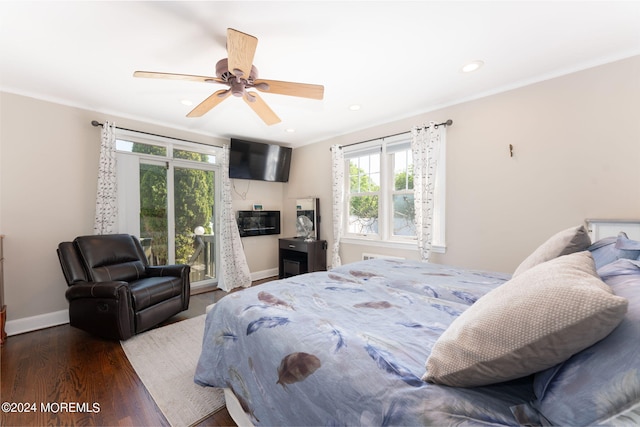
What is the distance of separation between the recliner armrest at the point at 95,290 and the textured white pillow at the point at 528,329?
2.68 metres

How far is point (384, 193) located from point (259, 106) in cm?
209

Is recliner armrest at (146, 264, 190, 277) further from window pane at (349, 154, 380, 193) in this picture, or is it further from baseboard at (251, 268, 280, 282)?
window pane at (349, 154, 380, 193)

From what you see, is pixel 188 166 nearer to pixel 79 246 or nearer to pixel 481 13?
pixel 79 246

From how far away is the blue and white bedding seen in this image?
0.59 m

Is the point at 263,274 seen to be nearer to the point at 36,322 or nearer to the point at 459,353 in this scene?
the point at 36,322

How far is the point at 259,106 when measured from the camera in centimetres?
228

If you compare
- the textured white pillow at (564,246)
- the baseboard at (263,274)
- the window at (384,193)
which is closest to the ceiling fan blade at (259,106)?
the window at (384,193)

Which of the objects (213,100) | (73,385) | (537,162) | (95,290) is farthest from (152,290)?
(537,162)

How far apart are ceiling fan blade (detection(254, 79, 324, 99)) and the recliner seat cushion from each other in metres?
2.23

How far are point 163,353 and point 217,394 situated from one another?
33.0 inches

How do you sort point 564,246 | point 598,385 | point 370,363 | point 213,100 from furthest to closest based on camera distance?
point 213,100 < point 564,246 < point 370,363 < point 598,385

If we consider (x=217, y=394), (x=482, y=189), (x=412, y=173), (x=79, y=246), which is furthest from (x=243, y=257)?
(x=482, y=189)

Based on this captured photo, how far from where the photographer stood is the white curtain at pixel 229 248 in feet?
13.3

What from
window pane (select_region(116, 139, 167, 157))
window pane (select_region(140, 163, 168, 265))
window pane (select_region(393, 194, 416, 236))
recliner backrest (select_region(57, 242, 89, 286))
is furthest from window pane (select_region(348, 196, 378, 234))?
recliner backrest (select_region(57, 242, 89, 286))
